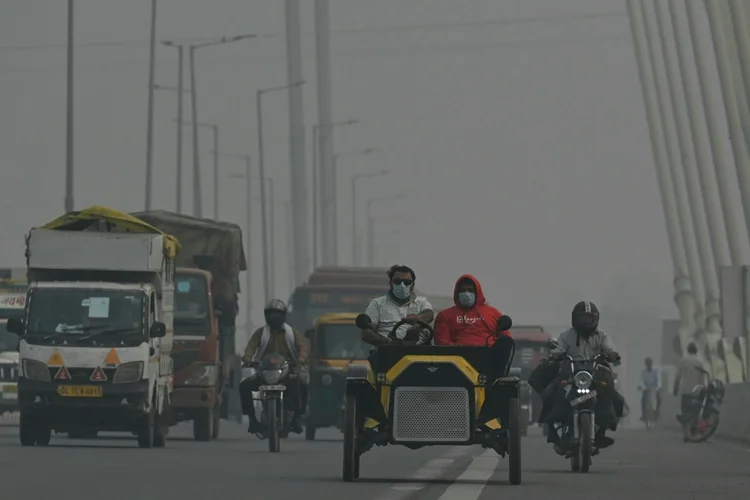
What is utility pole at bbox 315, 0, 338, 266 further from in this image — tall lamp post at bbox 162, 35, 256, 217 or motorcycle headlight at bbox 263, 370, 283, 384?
motorcycle headlight at bbox 263, 370, 283, 384

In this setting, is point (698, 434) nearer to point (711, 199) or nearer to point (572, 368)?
point (572, 368)

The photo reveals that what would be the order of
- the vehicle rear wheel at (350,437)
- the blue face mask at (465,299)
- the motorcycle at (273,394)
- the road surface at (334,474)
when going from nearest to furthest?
1. the road surface at (334,474)
2. the vehicle rear wheel at (350,437)
3. the blue face mask at (465,299)
4. the motorcycle at (273,394)

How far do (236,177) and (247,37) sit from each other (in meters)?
36.7

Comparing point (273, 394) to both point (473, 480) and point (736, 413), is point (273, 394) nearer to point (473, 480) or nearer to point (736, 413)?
point (473, 480)

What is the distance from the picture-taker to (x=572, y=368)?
22.0m

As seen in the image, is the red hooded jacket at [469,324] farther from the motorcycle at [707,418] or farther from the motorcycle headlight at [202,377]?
the motorcycle at [707,418]

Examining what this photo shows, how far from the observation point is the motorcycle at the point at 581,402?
2172cm

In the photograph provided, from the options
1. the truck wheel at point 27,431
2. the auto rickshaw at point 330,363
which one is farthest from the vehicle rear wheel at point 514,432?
the auto rickshaw at point 330,363

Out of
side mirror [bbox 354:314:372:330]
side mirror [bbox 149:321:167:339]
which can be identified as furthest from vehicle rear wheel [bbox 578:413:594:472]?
side mirror [bbox 149:321:167:339]

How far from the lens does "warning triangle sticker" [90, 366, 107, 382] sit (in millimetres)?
27906

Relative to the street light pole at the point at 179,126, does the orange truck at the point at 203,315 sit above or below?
below

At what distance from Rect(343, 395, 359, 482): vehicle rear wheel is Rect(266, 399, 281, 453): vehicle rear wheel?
7.72 m

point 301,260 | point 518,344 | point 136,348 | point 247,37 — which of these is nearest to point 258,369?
point 136,348

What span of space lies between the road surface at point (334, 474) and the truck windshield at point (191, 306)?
318 cm
